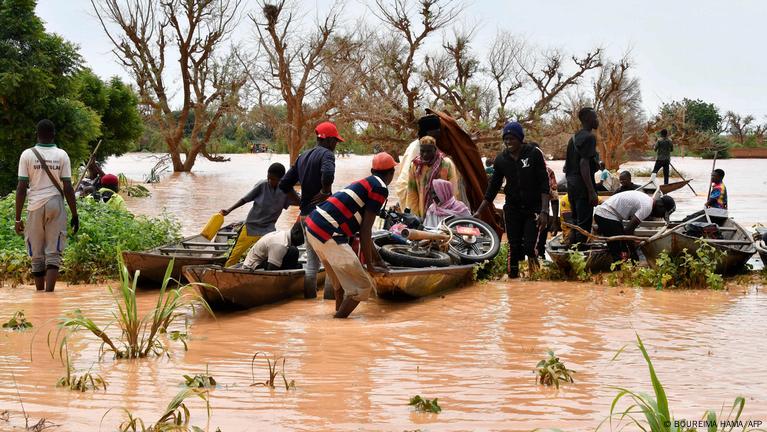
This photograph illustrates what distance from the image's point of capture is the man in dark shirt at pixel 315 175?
9.51 meters

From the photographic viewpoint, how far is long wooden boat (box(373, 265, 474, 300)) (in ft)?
30.7

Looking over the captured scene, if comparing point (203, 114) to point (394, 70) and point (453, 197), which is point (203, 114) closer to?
point (394, 70)

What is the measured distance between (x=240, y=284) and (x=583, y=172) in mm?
4664

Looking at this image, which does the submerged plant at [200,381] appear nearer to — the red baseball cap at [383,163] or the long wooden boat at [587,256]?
the red baseball cap at [383,163]

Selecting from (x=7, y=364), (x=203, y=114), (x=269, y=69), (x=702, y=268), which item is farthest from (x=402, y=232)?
(x=203, y=114)

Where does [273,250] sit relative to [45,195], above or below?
below

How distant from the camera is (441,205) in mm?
11984

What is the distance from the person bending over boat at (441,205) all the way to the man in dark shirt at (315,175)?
2.41 meters

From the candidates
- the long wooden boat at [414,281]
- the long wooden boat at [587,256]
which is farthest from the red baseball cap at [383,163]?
the long wooden boat at [587,256]

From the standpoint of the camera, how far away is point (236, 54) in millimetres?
38469

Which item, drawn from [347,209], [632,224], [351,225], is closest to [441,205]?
[632,224]

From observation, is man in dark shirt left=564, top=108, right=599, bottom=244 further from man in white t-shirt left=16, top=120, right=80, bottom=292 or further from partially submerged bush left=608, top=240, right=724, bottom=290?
man in white t-shirt left=16, top=120, right=80, bottom=292

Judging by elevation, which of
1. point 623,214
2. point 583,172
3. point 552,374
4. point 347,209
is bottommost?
point 552,374

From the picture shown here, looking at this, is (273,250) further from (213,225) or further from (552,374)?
(552,374)
